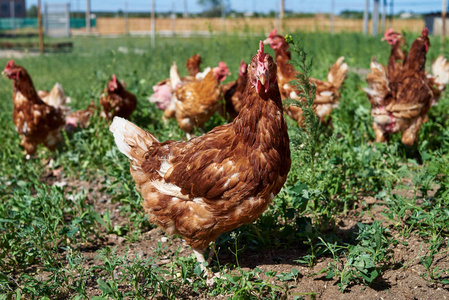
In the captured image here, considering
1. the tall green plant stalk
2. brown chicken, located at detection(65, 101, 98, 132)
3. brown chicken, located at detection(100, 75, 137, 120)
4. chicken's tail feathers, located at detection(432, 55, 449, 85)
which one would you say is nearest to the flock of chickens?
the tall green plant stalk

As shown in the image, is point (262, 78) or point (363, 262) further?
point (363, 262)

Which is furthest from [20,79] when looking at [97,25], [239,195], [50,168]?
[97,25]

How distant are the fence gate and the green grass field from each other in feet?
89.5

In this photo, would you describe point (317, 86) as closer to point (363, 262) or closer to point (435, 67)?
point (435, 67)

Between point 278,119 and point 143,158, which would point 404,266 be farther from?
point 143,158

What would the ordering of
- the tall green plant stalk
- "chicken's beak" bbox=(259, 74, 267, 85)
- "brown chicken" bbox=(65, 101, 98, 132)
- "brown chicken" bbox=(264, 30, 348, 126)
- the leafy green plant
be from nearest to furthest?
"chicken's beak" bbox=(259, 74, 267, 85)
the leafy green plant
the tall green plant stalk
"brown chicken" bbox=(264, 30, 348, 126)
"brown chicken" bbox=(65, 101, 98, 132)

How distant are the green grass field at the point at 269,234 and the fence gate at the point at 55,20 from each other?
89.5 feet

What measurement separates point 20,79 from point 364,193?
4.62 metres

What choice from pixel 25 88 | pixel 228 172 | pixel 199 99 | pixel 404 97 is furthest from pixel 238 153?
pixel 25 88

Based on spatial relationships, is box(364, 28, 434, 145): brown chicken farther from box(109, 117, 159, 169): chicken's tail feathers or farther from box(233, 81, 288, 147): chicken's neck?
box(109, 117, 159, 169): chicken's tail feathers

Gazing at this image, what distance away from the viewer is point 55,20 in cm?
2942

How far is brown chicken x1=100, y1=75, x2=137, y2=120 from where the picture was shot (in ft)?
18.2

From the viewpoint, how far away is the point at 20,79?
5438mm

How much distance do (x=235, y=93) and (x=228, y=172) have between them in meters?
3.09
